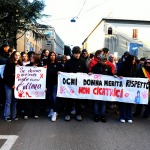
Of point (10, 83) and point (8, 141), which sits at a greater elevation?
point (10, 83)

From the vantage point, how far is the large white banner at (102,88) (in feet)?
29.3

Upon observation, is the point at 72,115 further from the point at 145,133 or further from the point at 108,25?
the point at 108,25

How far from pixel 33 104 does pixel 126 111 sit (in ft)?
8.54

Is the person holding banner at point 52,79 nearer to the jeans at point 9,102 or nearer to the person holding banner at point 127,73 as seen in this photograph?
the jeans at point 9,102

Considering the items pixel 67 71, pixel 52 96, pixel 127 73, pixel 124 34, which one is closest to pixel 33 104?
pixel 52 96

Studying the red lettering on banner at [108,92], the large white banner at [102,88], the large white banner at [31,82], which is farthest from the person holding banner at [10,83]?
the red lettering on banner at [108,92]

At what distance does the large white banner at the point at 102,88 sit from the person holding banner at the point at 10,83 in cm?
125

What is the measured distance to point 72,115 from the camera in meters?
9.32

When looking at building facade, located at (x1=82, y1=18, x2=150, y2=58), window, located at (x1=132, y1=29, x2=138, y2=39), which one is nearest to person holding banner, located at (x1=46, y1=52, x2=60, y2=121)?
building facade, located at (x1=82, y1=18, x2=150, y2=58)

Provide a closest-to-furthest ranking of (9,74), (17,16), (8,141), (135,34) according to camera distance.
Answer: (8,141) → (9,74) → (17,16) → (135,34)

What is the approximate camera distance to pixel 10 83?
851 cm

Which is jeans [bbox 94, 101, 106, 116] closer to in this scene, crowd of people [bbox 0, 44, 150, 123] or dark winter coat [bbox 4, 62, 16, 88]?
crowd of people [bbox 0, 44, 150, 123]

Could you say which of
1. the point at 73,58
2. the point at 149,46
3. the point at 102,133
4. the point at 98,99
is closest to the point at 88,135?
the point at 102,133

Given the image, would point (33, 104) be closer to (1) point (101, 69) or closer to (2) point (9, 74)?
(2) point (9, 74)
